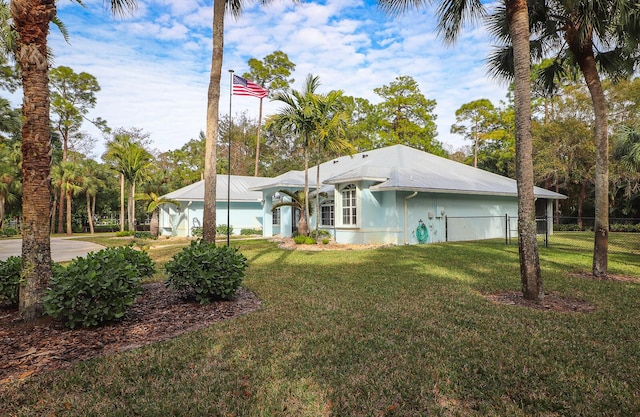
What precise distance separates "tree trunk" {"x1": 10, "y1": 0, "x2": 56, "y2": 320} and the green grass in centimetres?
193

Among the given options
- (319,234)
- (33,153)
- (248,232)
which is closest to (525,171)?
(33,153)

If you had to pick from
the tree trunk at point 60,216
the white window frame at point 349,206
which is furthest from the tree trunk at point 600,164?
the tree trunk at point 60,216

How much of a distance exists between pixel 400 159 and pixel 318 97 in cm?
585

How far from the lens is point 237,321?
17.1 ft

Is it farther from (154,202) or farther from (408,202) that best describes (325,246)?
(154,202)

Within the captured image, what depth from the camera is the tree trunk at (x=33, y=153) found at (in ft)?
15.8

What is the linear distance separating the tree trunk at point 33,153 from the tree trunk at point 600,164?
1007 cm

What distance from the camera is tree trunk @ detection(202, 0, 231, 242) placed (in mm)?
7398

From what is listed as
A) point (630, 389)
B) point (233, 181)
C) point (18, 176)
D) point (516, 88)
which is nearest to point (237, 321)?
point (630, 389)

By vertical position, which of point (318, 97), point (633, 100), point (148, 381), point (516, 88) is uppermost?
point (633, 100)

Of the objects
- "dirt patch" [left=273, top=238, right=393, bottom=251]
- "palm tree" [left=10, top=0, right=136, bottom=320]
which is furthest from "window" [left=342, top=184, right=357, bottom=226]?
"palm tree" [left=10, top=0, right=136, bottom=320]

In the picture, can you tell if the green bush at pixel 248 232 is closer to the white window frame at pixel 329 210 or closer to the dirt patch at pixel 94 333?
the white window frame at pixel 329 210

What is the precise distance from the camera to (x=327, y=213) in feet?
63.0

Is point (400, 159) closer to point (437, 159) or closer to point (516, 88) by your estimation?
point (437, 159)
